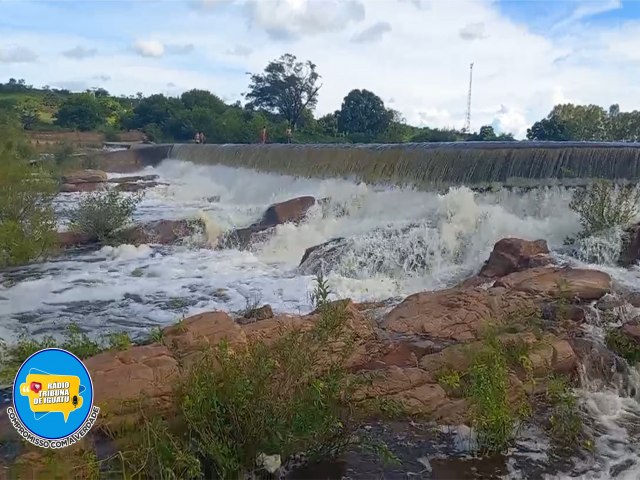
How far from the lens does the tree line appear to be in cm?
3750

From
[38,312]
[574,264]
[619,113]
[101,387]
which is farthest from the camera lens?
[619,113]

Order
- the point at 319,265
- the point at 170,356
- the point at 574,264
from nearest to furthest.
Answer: the point at 170,356, the point at 574,264, the point at 319,265

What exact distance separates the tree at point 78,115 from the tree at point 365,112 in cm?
1984

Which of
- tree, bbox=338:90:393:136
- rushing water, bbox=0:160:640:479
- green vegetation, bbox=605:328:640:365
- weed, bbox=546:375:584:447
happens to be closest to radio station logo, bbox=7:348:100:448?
weed, bbox=546:375:584:447

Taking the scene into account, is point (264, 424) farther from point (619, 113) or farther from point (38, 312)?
point (619, 113)

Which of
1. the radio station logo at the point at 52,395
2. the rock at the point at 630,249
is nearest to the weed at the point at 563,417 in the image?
the radio station logo at the point at 52,395

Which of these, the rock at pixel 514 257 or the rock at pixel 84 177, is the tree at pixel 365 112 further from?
the rock at pixel 514 257

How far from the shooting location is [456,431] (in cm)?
457

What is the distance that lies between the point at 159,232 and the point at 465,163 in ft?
23.3

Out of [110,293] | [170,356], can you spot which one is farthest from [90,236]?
[170,356]

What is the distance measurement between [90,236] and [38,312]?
17.3 ft

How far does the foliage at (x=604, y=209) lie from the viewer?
998 centimetres

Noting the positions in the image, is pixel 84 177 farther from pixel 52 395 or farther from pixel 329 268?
pixel 52 395

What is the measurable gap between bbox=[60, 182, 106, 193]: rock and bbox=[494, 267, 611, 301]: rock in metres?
18.6
